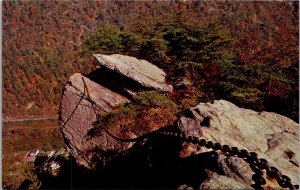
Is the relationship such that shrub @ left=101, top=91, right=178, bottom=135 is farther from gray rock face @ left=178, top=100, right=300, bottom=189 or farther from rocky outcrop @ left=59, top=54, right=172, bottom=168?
gray rock face @ left=178, top=100, right=300, bottom=189

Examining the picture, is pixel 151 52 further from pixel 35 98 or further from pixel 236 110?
pixel 35 98

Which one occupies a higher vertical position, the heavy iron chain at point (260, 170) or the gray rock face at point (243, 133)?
the heavy iron chain at point (260, 170)

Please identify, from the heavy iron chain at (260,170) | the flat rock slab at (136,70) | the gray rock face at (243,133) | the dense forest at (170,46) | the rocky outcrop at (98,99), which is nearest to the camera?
the heavy iron chain at (260,170)

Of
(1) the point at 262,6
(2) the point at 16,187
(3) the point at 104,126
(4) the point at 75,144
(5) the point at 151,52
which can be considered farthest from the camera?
(1) the point at 262,6

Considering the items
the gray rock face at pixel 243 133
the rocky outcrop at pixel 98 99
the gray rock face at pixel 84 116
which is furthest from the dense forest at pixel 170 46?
the gray rock face at pixel 243 133

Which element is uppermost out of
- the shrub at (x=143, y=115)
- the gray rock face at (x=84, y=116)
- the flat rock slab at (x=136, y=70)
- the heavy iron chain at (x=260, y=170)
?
the heavy iron chain at (x=260, y=170)

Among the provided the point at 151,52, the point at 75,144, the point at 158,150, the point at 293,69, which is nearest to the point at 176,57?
the point at 151,52

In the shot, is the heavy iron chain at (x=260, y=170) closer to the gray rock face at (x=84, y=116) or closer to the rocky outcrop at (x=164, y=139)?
the rocky outcrop at (x=164, y=139)
